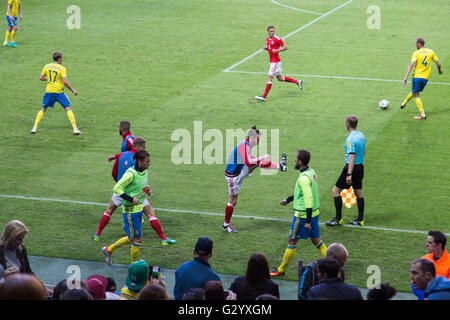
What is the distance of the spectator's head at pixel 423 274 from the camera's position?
763cm

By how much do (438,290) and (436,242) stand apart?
1618mm

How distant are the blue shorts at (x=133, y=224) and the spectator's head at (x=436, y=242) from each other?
4.80m

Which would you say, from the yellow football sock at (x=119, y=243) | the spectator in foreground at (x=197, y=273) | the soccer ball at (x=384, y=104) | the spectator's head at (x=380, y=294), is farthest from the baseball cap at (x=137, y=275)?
the soccer ball at (x=384, y=104)

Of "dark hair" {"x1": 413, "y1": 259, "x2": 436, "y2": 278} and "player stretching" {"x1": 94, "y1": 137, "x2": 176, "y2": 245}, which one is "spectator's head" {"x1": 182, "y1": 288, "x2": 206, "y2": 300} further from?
"player stretching" {"x1": 94, "y1": 137, "x2": 176, "y2": 245}

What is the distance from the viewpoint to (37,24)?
31.3 m

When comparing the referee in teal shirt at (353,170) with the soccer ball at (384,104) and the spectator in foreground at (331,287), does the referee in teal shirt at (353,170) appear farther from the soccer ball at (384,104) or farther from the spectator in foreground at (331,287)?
the soccer ball at (384,104)

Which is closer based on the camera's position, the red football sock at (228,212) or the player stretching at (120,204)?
the player stretching at (120,204)

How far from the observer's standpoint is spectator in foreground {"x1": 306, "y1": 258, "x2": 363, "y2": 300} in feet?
23.7

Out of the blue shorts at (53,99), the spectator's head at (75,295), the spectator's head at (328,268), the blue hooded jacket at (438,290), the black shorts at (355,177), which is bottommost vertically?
the blue hooded jacket at (438,290)

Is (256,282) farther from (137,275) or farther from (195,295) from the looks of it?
(137,275)

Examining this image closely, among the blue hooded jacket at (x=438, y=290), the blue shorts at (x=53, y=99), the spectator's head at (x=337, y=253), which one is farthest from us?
the blue shorts at (x=53, y=99)

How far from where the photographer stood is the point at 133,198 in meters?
11.2

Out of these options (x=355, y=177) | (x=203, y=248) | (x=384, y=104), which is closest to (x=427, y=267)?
(x=203, y=248)
